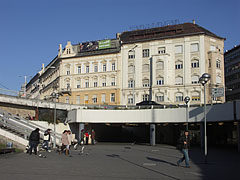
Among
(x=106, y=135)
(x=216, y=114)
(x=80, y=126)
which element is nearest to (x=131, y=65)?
(x=106, y=135)

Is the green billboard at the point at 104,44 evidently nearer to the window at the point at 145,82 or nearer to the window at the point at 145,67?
the window at the point at 145,67

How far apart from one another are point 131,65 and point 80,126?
2595 cm

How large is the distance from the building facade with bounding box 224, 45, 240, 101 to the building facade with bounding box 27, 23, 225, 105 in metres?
17.8

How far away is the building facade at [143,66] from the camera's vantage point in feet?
181

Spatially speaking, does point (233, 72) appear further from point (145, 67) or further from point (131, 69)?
point (131, 69)

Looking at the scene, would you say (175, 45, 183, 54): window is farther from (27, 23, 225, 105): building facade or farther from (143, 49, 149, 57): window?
(143, 49, 149, 57): window

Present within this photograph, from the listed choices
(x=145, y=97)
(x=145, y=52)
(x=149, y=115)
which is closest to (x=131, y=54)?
(x=145, y=52)

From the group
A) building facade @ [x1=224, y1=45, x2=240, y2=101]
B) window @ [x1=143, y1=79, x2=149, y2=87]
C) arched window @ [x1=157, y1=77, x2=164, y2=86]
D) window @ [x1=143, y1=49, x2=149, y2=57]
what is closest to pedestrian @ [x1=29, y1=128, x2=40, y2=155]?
arched window @ [x1=157, y1=77, x2=164, y2=86]

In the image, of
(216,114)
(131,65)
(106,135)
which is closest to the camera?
(216,114)

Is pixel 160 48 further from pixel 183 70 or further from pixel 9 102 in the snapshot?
pixel 9 102

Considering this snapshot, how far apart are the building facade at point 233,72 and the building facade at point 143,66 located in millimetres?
17766

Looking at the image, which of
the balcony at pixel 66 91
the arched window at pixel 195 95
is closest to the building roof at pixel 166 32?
the arched window at pixel 195 95

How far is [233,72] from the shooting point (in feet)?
244

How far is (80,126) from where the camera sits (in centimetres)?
3681
